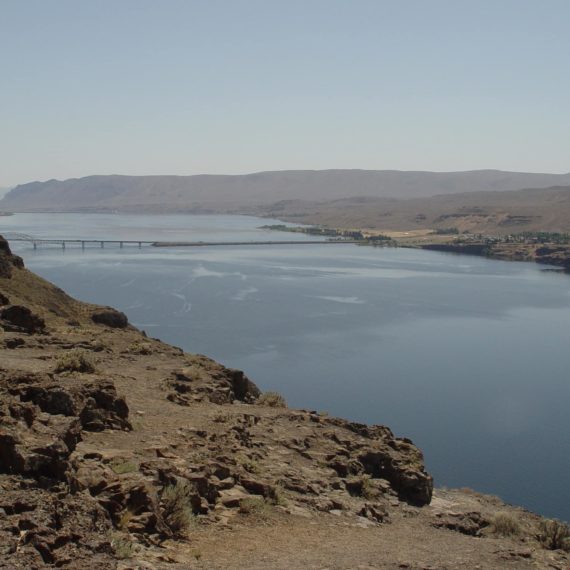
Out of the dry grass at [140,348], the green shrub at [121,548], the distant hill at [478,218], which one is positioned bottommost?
the green shrub at [121,548]

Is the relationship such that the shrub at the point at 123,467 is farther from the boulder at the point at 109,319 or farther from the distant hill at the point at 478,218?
the distant hill at the point at 478,218

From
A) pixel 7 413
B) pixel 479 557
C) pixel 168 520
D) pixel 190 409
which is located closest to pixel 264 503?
pixel 168 520

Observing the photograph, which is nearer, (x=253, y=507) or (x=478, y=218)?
(x=253, y=507)

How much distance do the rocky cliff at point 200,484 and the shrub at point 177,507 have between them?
1 centimetres

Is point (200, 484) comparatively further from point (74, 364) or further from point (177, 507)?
point (74, 364)

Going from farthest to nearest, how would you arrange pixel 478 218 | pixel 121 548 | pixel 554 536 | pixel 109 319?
pixel 478 218, pixel 109 319, pixel 554 536, pixel 121 548

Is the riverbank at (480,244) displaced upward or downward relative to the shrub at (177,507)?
upward

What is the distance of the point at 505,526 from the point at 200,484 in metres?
3.56

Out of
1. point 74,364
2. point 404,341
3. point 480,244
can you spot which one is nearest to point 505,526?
point 74,364

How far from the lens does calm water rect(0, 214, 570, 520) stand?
20.8m

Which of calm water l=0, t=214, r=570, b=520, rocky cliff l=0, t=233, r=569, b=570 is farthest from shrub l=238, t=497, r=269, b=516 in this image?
calm water l=0, t=214, r=570, b=520

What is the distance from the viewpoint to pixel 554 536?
26.8 feet

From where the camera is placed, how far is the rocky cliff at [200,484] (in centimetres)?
495

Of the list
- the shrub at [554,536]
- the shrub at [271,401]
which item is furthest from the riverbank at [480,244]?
the shrub at [554,536]
